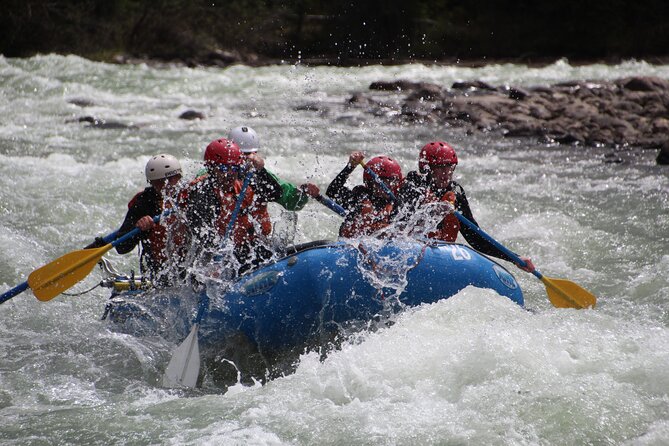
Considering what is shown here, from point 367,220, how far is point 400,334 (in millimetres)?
1039

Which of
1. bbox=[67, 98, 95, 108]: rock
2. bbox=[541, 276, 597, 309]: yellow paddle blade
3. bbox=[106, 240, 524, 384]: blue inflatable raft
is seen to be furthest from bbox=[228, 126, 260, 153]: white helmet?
bbox=[67, 98, 95, 108]: rock

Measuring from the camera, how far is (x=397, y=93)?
20.4 meters

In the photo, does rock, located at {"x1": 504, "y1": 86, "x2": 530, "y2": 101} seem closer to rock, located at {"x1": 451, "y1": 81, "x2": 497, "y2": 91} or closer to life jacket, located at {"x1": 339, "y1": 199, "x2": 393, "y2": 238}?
rock, located at {"x1": 451, "y1": 81, "x2": 497, "y2": 91}

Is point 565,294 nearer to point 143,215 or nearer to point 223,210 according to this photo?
point 223,210

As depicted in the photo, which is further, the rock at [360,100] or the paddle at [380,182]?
the rock at [360,100]

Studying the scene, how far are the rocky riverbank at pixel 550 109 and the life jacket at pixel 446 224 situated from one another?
793 cm

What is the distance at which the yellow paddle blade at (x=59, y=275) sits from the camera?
6.02 meters

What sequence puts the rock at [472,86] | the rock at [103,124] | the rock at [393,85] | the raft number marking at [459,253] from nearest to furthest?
the raft number marking at [459,253]
the rock at [103,124]
the rock at [472,86]
the rock at [393,85]

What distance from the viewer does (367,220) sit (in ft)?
19.7

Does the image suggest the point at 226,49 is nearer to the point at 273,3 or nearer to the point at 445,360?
the point at 273,3

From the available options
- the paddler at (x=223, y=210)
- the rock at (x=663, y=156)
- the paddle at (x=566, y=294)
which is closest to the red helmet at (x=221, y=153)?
the paddler at (x=223, y=210)

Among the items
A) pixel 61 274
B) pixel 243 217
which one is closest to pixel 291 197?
pixel 243 217

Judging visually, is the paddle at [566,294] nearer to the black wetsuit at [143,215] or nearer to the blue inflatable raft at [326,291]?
the blue inflatable raft at [326,291]

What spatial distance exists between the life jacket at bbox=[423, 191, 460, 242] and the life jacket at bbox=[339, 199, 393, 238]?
332 mm
